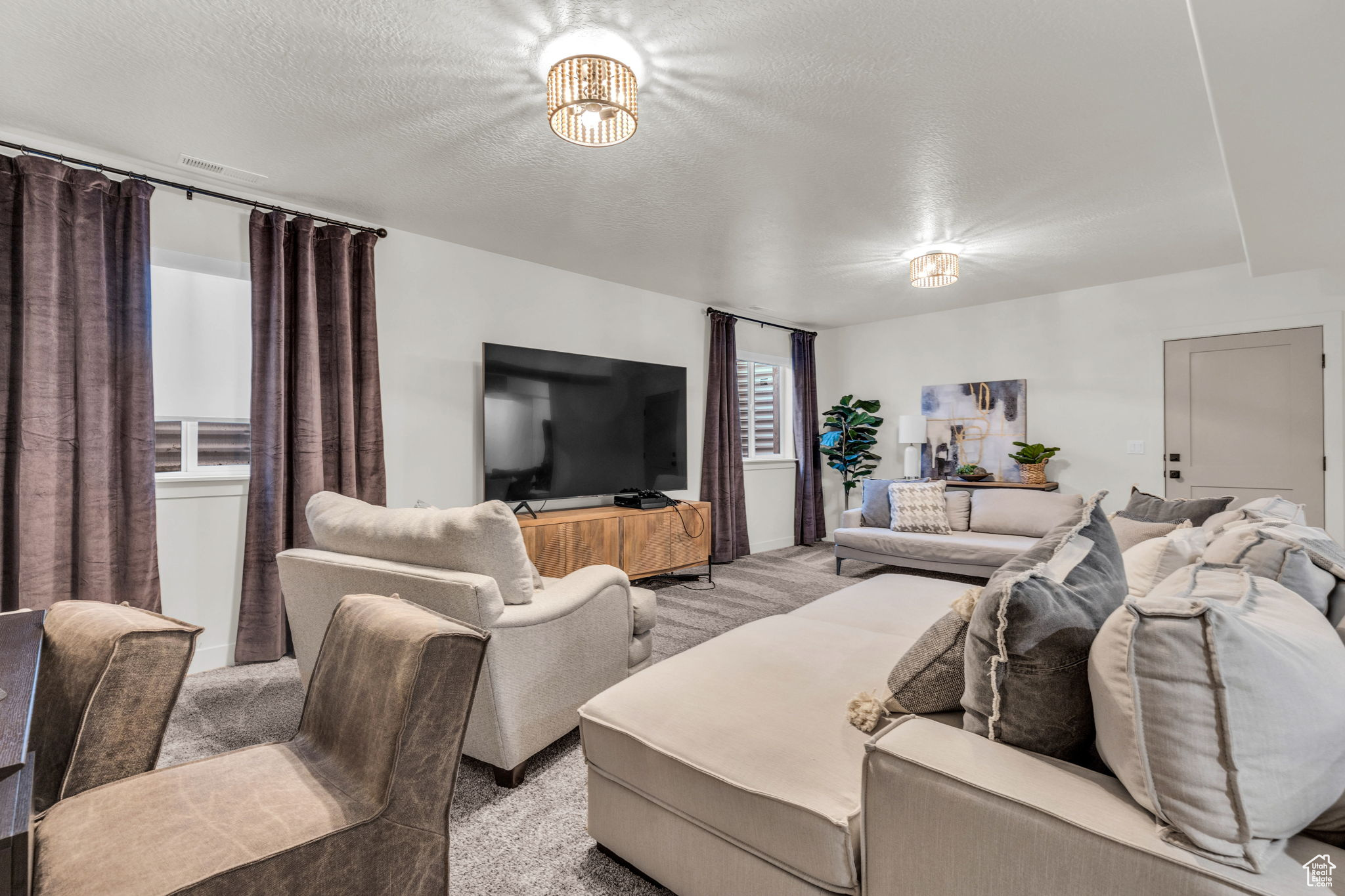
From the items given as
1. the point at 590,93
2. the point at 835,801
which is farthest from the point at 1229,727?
the point at 590,93

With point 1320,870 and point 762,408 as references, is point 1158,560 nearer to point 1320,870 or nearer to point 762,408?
point 1320,870

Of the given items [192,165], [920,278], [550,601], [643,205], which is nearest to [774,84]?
[643,205]

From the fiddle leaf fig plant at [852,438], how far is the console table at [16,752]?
611cm

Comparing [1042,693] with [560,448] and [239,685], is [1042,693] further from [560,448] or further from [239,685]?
[560,448]

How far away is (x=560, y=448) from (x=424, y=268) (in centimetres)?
146

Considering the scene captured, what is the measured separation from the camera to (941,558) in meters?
4.62

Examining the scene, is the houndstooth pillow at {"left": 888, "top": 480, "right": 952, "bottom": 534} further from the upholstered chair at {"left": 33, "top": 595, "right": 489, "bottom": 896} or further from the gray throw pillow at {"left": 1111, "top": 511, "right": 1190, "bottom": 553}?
the upholstered chair at {"left": 33, "top": 595, "right": 489, "bottom": 896}

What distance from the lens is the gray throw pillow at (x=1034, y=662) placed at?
1.01 metres

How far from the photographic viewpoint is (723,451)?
566 centimetres

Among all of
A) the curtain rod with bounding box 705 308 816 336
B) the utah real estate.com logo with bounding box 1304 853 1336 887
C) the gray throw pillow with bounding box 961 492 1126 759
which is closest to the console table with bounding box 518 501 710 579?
the curtain rod with bounding box 705 308 816 336

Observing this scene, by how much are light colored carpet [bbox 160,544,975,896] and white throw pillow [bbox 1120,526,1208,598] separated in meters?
1.57

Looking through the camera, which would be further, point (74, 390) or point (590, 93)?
point (74, 390)

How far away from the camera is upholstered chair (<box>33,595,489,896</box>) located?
91cm

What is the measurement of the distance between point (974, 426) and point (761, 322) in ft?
7.62
